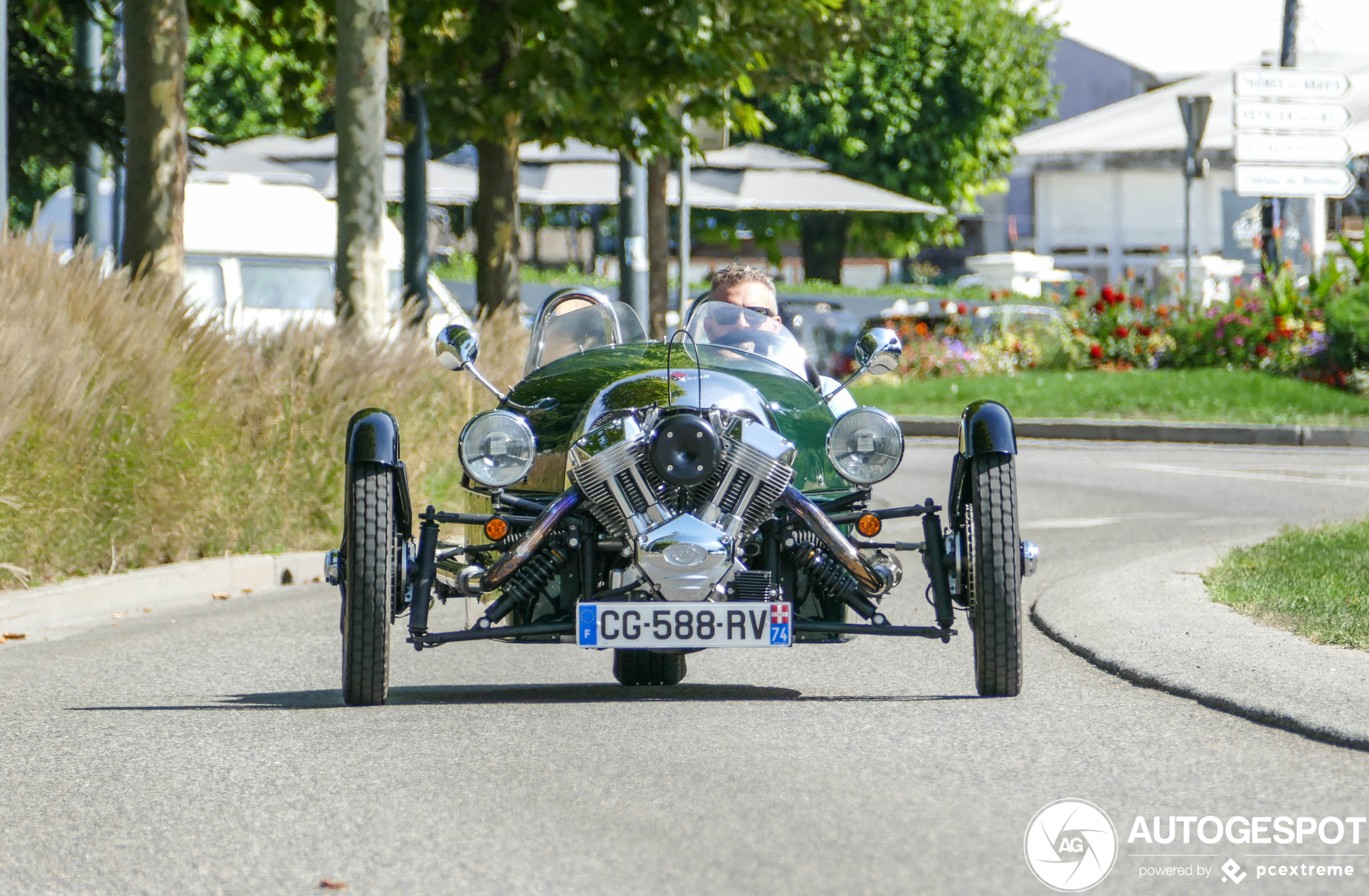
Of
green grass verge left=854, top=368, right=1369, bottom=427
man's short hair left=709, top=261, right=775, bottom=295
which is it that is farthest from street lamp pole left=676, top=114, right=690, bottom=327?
man's short hair left=709, top=261, right=775, bottom=295

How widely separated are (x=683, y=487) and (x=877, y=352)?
113 cm

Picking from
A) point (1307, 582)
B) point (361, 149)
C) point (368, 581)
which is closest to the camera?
point (368, 581)

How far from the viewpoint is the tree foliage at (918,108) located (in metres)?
48.0

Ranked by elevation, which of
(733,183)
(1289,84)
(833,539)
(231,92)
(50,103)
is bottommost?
(833,539)

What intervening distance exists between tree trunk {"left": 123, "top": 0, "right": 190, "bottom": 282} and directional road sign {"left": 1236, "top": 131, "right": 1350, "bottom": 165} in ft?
44.3

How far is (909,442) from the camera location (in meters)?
20.7

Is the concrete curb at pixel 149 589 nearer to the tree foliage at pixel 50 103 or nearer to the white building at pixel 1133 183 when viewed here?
the tree foliage at pixel 50 103

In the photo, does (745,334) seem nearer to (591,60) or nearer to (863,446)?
(863,446)

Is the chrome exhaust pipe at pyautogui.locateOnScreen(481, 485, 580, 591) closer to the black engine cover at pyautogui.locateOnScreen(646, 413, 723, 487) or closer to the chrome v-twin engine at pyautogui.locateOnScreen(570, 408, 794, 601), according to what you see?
the chrome v-twin engine at pyautogui.locateOnScreen(570, 408, 794, 601)

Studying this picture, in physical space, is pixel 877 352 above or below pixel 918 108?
below

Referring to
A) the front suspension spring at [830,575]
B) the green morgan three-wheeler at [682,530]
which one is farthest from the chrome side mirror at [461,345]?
the front suspension spring at [830,575]

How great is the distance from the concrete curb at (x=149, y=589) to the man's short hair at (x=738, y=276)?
338 centimetres

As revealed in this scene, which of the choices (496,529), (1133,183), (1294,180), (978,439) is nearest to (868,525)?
(978,439)

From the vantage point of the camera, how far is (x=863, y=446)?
6.24 metres
